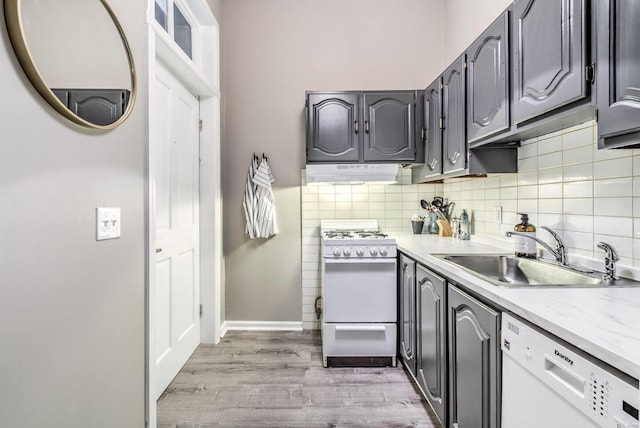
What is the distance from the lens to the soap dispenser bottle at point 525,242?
65.2 inches

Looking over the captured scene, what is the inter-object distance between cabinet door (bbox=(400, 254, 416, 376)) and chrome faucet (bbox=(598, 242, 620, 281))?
891mm

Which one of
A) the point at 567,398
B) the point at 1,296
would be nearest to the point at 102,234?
the point at 1,296

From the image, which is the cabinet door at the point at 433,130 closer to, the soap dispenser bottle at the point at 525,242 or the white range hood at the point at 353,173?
the white range hood at the point at 353,173

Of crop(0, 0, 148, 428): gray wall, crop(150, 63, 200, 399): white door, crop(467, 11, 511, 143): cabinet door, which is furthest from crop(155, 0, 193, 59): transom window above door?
crop(467, 11, 511, 143): cabinet door

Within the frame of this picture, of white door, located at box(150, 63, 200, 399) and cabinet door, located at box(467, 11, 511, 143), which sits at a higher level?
cabinet door, located at box(467, 11, 511, 143)

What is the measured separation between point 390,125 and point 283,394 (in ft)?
6.91

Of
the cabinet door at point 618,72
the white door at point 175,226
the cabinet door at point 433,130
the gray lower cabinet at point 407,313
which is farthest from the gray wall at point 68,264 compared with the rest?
the cabinet door at point 433,130

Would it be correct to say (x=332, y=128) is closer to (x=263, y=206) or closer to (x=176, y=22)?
(x=263, y=206)

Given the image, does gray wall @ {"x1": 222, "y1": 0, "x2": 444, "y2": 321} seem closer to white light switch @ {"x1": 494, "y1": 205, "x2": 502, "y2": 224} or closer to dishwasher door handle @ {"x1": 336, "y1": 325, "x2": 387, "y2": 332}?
dishwasher door handle @ {"x1": 336, "y1": 325, "x2": 387, "y2": 332}

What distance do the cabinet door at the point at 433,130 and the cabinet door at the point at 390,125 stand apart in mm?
111

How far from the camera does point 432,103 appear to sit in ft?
7.90

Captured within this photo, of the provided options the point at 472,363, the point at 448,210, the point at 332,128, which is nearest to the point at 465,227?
the point at 448,210

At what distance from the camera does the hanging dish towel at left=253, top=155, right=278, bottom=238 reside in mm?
2793

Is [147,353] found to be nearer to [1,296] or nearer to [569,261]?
[1,296]
